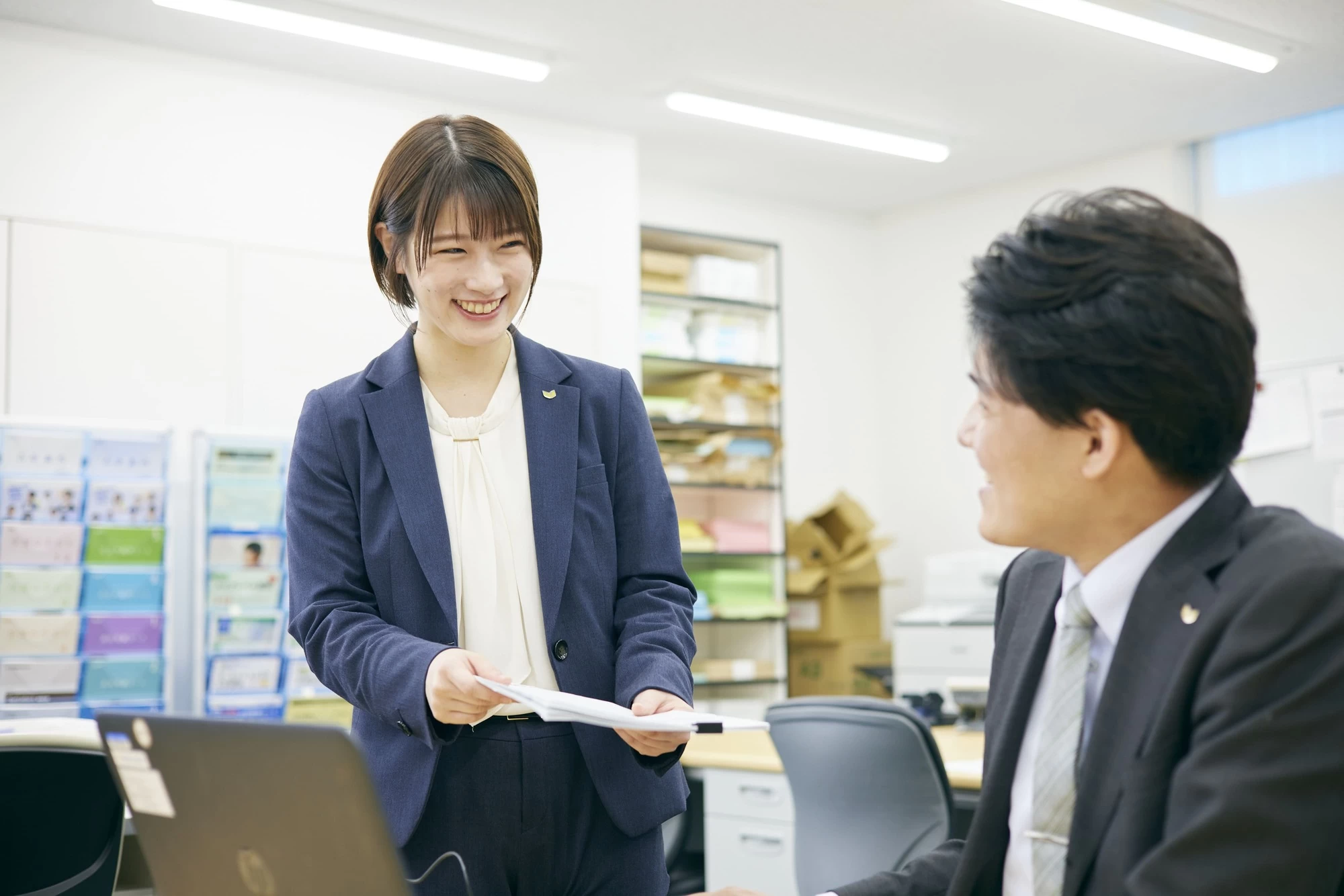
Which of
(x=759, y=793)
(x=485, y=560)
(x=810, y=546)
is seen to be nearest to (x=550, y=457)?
(x=485, y=560)

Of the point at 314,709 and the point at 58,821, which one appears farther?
the point at 314,709

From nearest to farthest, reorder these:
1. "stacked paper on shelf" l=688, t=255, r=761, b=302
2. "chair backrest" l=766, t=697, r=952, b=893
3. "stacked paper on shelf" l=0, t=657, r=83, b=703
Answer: "chair backrest" l=766, t=697, r=952, b=893
"stacked paper on shelf" l=0, t=657, r=83, b=703
"stacked paper on shelf" l=688, t=255, r=761, b=302

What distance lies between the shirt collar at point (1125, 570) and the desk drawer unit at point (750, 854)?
247cm

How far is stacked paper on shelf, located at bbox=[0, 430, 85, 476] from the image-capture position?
4.00 metres

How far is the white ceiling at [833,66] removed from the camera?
4539 mm

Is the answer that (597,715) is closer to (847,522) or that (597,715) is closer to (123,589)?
(123,589)

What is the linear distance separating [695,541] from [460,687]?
4.64 m

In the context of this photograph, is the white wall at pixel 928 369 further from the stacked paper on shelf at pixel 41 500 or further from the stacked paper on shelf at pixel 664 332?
the stacked paper on shelf at pixel 41 500

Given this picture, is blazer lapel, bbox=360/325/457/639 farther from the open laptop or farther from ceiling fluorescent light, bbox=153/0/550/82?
ceiling fluorescent light, bbox=153/0/550/82

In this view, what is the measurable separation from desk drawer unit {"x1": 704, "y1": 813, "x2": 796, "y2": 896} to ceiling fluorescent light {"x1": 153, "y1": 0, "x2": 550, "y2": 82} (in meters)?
2.99

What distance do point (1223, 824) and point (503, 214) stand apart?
946mm

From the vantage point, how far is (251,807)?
944 mm

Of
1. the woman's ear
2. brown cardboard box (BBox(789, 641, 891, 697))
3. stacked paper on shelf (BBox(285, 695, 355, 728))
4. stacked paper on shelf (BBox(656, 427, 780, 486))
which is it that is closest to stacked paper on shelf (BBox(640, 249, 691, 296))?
stacked paper on shelf (BBox(656, 427, 780, 486))

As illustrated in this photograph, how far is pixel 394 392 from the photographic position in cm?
145
